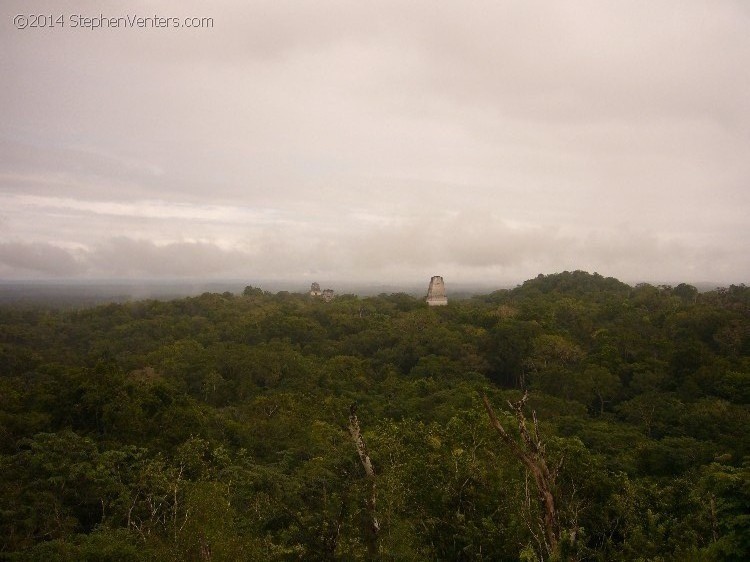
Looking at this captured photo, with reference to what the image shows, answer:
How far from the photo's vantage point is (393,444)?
13.7m

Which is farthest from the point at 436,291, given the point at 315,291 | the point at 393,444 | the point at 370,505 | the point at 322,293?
the point at 370,505

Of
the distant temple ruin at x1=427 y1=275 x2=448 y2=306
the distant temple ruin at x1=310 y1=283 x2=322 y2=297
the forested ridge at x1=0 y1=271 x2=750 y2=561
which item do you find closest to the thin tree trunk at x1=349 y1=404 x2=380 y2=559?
the forested ridge at x1=0 y1=271 x2=750 y2=561

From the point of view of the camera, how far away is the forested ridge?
33.0 ft

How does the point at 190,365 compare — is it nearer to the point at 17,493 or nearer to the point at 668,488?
the point at 17,493

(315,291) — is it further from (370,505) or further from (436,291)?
(370,505)

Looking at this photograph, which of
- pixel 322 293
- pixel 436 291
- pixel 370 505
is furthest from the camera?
pixel 322 293

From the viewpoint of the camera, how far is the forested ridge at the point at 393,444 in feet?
33.0

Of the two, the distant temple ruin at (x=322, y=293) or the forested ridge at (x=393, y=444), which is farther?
the distant temple ruin at (x=322, y=293)

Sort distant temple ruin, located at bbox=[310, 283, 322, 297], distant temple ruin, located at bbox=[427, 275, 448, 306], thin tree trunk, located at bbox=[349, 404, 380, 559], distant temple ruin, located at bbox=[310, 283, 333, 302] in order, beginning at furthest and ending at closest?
distant temple ruin, located at bbox=[310, 283, 322, 297] → distant temple ruin, located at bbox=[310, 283, 333, 302] → distant temple ruin, located at bbox=[427, 275, 448, 306] → thin tree trunk, located at bbox=[349, 404, 380, 559]

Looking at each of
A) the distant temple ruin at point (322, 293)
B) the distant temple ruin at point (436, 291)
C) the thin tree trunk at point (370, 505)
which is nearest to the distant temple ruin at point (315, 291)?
the distant temple ruin at point (322, 293)

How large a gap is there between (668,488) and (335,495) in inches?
323

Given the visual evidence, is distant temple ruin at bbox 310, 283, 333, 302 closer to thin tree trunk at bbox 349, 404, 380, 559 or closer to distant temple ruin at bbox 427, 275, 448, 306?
distant temple ruin at bbox 427, 275, 448, 306

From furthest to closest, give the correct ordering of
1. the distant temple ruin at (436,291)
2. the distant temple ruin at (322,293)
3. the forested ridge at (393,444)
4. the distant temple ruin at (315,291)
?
the distant temple ruin at (315,291) → the distant temple ruin at (322,293) → the distant temple ruin at (436,291) → the forested ridge at (393,444)

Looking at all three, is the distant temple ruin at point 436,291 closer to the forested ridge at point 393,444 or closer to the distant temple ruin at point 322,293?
the forested ridge at point 393,444
